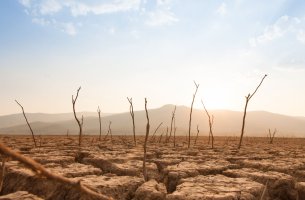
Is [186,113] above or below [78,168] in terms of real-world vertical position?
above

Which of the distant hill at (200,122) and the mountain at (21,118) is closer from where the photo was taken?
the distant hill at (200,122)

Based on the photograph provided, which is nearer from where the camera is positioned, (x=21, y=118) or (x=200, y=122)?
(x=200, y=122)

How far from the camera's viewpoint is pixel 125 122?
10038 cm

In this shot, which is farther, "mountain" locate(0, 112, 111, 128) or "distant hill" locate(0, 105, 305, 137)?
"mountain" locate(0, 112, 111, 128)

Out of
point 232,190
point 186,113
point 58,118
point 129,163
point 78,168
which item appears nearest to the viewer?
point 232,190

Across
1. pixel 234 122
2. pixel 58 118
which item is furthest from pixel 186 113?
pixel 58 118

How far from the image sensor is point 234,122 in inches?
4104

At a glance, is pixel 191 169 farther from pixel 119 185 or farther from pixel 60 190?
pixel 60 190

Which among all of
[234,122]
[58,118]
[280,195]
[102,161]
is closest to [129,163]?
[102,161]

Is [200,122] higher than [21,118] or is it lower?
lower

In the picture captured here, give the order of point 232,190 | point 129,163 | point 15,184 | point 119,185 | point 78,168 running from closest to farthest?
point 232,190
point 119,185
point 15,184
point 78,168
point 129,163

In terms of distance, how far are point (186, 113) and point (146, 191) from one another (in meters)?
113

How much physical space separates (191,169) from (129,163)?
1011mm

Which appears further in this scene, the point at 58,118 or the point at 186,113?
the point at 58,118
